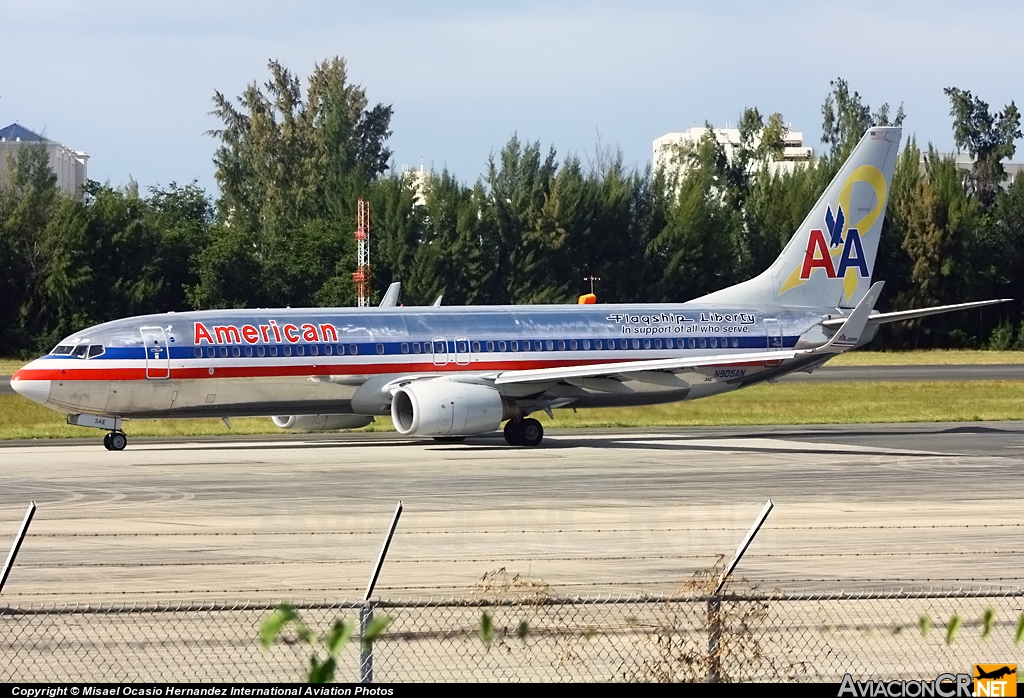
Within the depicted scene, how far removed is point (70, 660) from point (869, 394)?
44.5 metres

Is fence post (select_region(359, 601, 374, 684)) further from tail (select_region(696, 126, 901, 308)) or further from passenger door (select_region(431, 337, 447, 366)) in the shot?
tail (select_region(696, 126, 901, 308))

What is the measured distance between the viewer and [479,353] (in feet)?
121

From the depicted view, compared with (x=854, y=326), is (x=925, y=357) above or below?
below

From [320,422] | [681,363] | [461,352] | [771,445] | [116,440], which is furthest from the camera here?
[320,422]

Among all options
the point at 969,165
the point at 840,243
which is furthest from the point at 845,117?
the point at 840,243

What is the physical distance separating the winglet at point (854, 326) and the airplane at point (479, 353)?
2.1 inches

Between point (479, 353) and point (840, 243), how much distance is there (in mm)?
11506

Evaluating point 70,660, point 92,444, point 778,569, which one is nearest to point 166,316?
point 92,444

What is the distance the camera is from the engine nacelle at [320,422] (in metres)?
38.1

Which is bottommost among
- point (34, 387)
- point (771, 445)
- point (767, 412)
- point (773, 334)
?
point (767, 412)

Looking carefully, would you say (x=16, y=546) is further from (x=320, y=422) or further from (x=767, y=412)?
(x=767, y=412)

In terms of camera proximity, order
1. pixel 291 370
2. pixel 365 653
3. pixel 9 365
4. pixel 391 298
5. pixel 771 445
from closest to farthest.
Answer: pixel 365 653
pixel 291 370
pixel 771 445
pixel 391 298
pixel 9 365

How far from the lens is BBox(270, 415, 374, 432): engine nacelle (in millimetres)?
38062

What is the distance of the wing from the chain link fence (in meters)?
20.6
